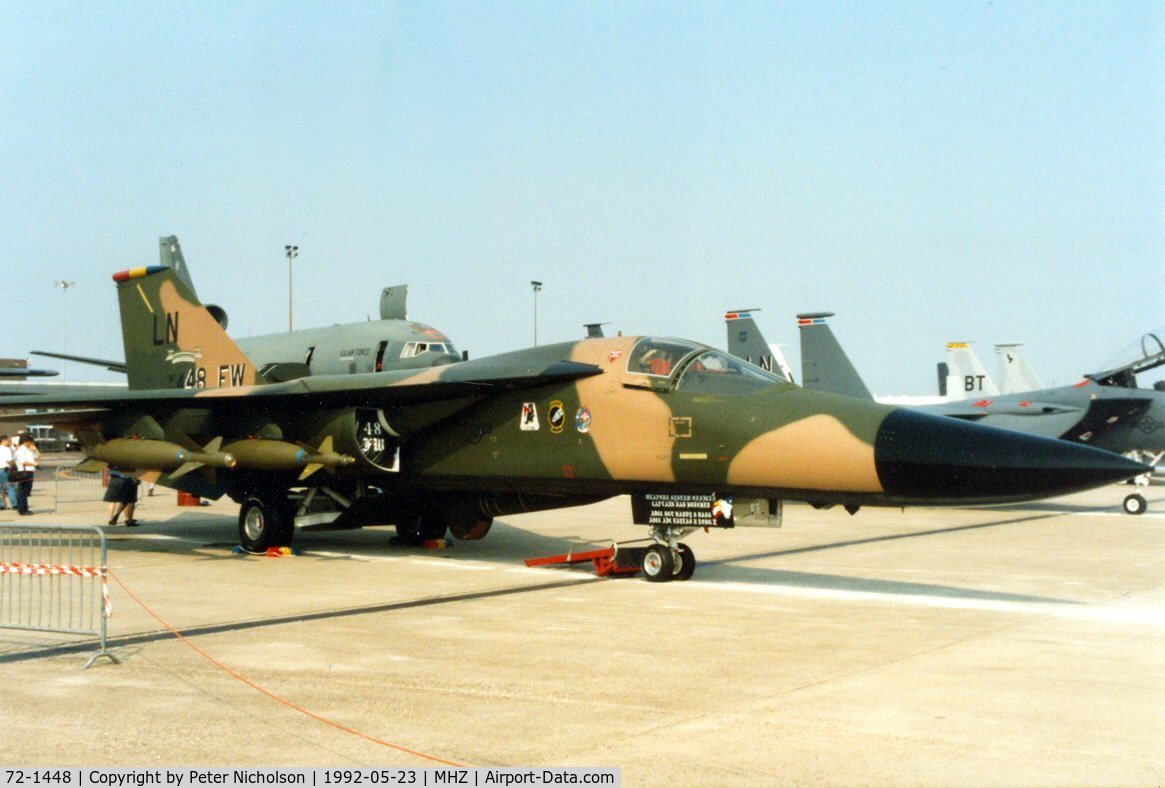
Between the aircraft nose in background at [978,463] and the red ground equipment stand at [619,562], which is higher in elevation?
the aircraft nose in background at [978,463]

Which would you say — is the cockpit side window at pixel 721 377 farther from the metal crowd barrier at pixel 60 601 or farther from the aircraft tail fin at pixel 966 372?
the aircraft tail fin at pixel 966 372

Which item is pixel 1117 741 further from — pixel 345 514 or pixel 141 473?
pixel 141 473

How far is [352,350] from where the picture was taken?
65.5 ft

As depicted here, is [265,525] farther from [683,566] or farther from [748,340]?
[748,340]

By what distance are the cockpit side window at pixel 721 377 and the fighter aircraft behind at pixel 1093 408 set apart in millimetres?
15540

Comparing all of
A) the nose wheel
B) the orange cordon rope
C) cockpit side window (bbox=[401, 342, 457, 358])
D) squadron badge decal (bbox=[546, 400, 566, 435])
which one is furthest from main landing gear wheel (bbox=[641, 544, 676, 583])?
cockpit side window (bbox=[401, 342, 457, 358])

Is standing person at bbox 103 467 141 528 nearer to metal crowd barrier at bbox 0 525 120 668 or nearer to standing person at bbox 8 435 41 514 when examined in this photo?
standing person at bbox 8 435 41 514

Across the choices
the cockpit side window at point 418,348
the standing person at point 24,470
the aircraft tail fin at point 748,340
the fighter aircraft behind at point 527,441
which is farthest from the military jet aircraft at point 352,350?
the aircraft tail fin at point 748,340

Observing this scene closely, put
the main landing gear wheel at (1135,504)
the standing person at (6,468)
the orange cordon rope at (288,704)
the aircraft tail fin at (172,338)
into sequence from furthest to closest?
the main landing gear wheel at (1135,504), the standing person at (6,468), the aircraft tail fin at (172,338), the orange cordon rope at (288,704)

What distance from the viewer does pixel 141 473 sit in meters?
14.8

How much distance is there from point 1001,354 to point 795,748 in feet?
98.1

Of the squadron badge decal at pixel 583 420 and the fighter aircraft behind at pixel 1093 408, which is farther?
the fighter aircraft behind at pixel 1093 408

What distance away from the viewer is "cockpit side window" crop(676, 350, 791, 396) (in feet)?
A: 36.6

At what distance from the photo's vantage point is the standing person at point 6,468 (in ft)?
73.3
